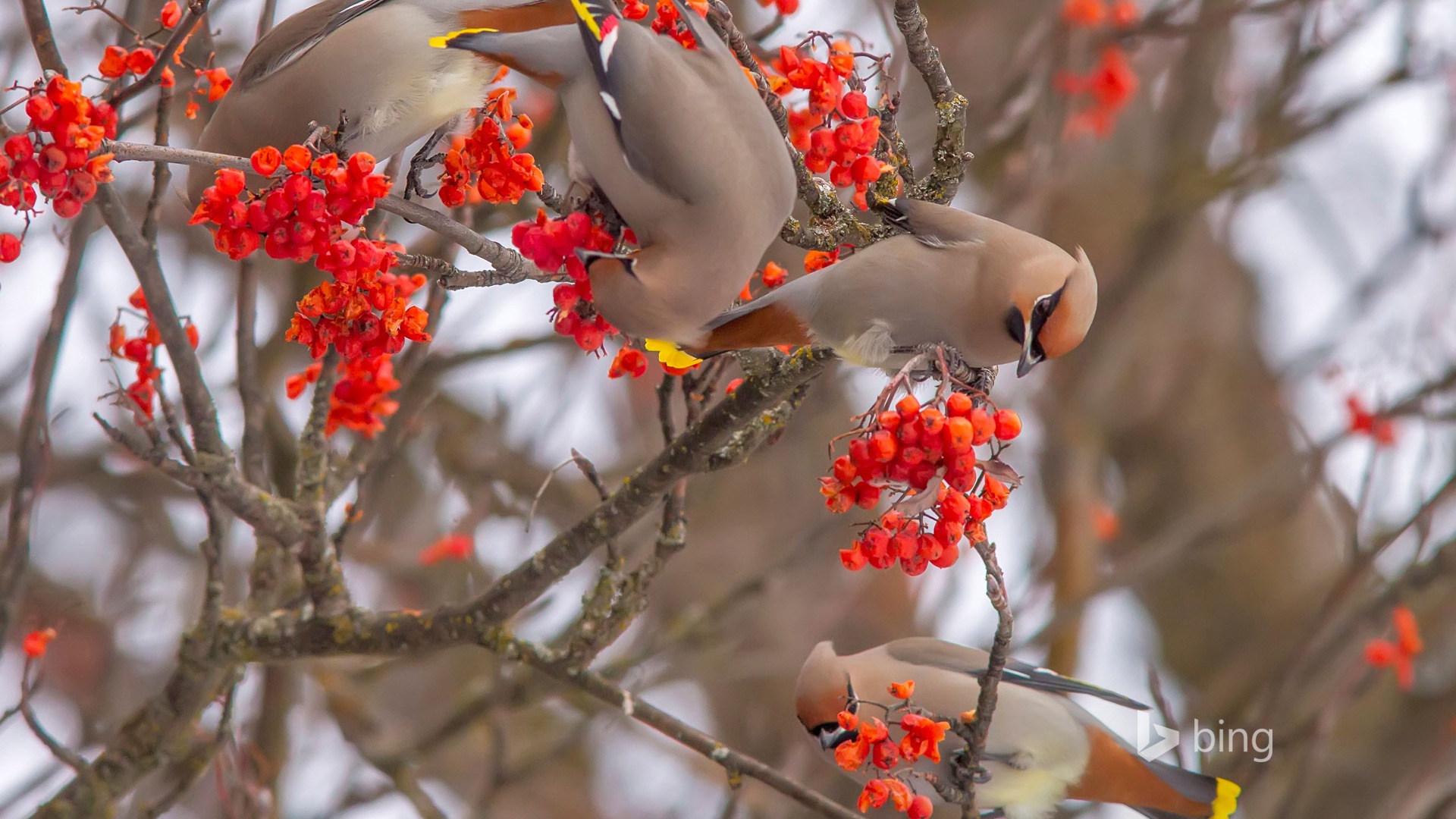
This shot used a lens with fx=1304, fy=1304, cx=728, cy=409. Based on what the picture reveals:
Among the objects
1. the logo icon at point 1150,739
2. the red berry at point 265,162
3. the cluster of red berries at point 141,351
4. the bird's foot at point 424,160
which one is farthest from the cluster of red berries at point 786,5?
the logo icon at point 1150,739

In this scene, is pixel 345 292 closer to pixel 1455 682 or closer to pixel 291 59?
pixel 291 59

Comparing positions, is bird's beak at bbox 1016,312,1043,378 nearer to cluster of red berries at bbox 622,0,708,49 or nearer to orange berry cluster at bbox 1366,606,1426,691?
cluster of red berries at bbox 622,0,708,49

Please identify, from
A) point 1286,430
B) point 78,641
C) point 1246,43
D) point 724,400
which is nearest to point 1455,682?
point 1286,430

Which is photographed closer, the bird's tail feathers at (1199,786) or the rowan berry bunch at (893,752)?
the rowan berry bunch at (893,752)

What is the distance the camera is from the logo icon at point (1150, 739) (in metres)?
3.54

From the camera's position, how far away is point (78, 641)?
22.1 feet

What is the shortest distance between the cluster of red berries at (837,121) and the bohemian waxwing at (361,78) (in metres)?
0.57

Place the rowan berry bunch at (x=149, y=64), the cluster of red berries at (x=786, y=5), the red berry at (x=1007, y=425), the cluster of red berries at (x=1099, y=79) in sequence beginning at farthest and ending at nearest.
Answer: the cluster of red berries at (x=1099, y=79), the cluster of red berries at (x=786, y=5), the rowan berry bunch at (x=149, y=64), the red berry at (x=1007, y=425)

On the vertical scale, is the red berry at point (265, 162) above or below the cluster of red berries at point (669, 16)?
below

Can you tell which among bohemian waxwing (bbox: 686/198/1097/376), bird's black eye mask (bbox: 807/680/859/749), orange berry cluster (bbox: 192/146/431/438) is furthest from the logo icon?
orange berry cluster (bbox: 192/146/431/438)

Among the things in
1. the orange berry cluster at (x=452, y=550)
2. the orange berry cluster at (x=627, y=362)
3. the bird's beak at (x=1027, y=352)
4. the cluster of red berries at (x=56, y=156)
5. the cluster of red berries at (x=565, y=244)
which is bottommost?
Result: the orange berry cluster at (x=452, y=550)

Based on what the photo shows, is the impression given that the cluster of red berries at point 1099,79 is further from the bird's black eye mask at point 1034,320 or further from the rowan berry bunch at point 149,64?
the rowan berry bunch at point 149,64

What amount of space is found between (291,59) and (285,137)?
0.52ft

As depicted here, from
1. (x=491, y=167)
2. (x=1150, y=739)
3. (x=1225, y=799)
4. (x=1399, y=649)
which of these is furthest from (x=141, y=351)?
(x=1399, y=649)
